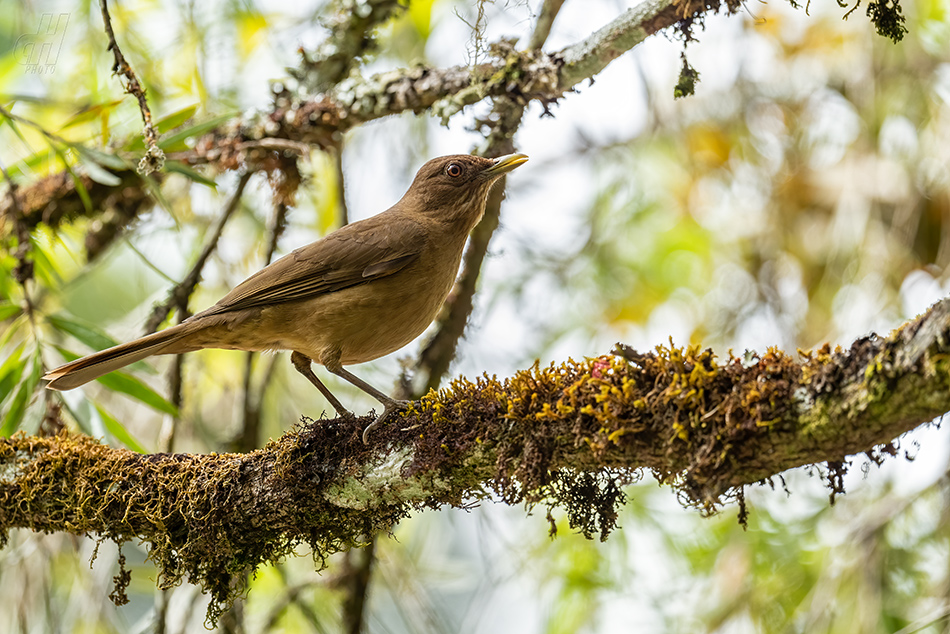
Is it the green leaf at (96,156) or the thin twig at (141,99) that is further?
the green leaf at (96,156)

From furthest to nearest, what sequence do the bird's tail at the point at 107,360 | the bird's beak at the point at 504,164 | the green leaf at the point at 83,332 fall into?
the green leaf at the point at 83,332
the bird's beak at the point at 504,164
the bird's tail at the point at 107,360

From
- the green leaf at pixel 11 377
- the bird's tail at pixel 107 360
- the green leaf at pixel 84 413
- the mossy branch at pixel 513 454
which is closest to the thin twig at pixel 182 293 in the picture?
the green leaf at pixel 84 413

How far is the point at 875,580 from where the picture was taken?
4.41m

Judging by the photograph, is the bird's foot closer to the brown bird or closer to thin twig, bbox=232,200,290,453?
the brown bird

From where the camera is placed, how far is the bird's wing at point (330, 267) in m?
3.77

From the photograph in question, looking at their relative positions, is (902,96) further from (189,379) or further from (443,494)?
(189,379)

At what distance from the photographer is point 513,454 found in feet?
8.18

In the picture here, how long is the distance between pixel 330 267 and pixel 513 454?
169 cm

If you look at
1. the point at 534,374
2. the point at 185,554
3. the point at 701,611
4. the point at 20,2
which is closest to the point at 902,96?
the point at 701,611

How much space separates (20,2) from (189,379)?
264cm

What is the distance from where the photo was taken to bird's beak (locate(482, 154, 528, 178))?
12.9ft

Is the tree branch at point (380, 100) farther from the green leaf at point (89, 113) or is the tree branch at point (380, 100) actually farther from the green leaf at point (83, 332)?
the green leaf at point (83, 332)

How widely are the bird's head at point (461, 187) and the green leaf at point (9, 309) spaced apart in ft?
7.29

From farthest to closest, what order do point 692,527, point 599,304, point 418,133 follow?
point 599,304, point 418,133, point 692,527
